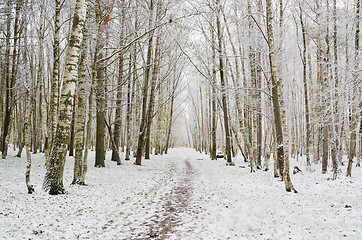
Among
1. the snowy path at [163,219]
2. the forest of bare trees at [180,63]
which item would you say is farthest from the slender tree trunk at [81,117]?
the snowy path at [163,219]

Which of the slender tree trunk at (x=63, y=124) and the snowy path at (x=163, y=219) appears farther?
the slender tree trunk at (x=63, y=124)

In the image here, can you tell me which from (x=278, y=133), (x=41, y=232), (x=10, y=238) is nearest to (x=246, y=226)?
(x=41, y=232)

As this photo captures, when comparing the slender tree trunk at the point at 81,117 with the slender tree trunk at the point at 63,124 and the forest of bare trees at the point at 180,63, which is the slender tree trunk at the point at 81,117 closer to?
the forest of bare trees at the point at 180,63

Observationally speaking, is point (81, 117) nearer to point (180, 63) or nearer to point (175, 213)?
point (175, 213)

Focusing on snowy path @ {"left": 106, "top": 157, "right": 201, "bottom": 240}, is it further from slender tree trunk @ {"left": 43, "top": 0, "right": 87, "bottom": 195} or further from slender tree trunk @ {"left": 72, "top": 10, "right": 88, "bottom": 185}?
slender tree trunk @ {"left": 72, "top": 10, "right": 88, "bottom": 185}

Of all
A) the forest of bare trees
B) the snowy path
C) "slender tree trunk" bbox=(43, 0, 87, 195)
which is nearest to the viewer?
the snowy path

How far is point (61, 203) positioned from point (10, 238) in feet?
7.19

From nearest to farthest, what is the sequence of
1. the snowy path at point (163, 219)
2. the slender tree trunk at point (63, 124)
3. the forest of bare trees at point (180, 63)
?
1. the snowy path at point (163, 219)
2. the slender tree trunk at point (63, 124)
3. the forest of bare trees at point (180, 63)

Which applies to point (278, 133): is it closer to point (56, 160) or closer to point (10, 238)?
point (56, 160)

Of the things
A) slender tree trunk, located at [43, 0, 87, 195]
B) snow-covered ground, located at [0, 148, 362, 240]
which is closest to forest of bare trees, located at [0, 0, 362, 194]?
slender tree trunk, located at [43, 0, 87, 195]

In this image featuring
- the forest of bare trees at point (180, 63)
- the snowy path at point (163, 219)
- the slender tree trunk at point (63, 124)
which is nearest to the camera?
the snowy path at point (163, 219)

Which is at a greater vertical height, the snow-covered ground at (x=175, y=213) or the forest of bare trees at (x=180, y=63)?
the forest of bare trees at (x=180, y=63)

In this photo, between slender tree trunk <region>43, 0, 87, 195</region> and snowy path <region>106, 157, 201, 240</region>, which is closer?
snowy path <region>106, 157, 201, 240</region>

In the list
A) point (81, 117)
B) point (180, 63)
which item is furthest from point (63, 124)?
point (180, 63)
